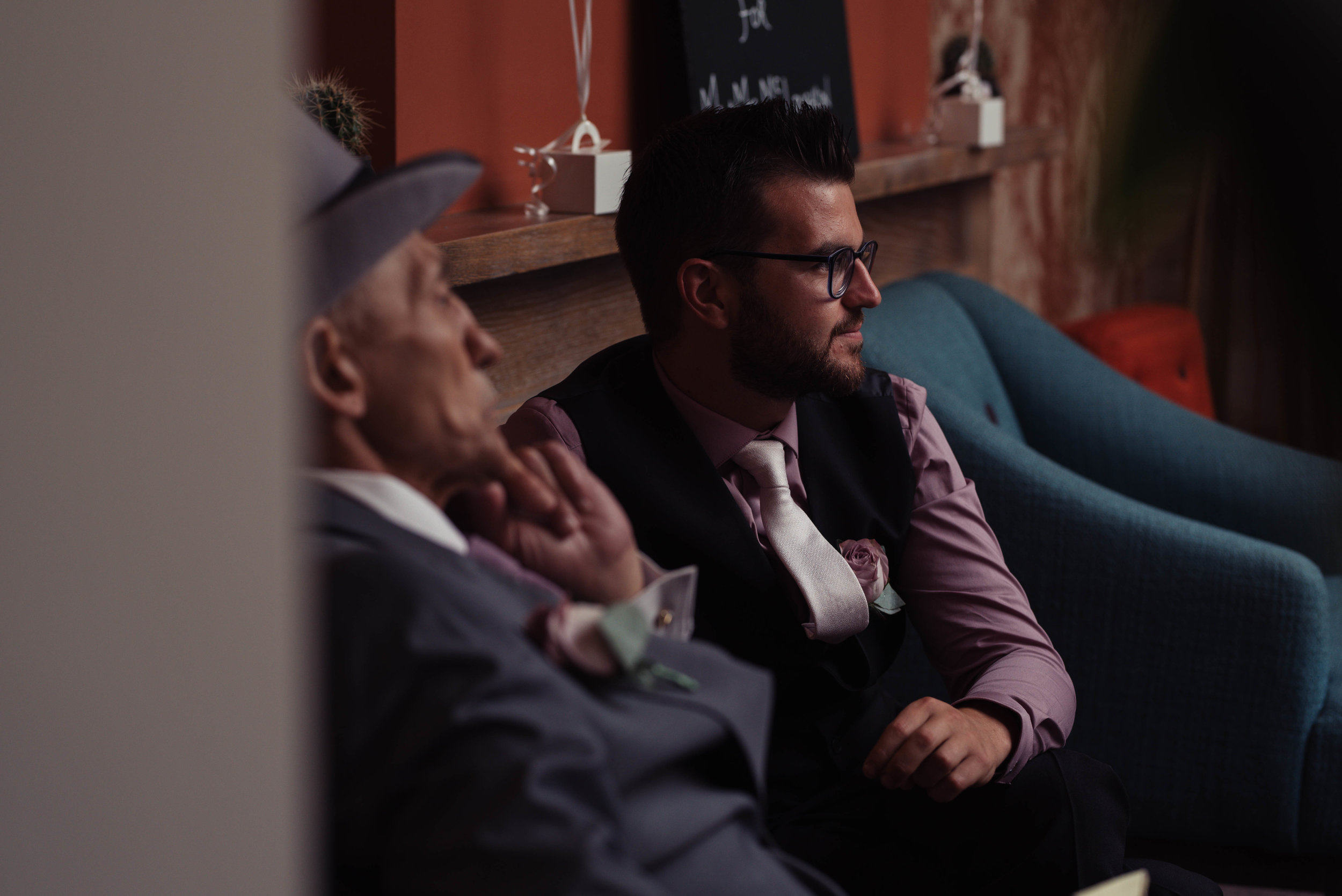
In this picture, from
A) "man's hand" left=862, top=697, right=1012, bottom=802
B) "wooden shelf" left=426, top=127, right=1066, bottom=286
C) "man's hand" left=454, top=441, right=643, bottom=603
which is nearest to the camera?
"man's hand" left=454, top=441, right=643, bottom=603

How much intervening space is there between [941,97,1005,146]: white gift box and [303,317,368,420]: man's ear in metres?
2.13

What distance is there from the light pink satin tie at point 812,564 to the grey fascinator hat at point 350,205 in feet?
1.81

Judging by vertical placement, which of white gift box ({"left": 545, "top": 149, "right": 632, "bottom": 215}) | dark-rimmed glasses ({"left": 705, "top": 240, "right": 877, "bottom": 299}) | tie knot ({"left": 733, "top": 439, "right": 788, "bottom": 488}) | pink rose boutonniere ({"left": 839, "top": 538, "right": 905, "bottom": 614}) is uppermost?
white gift box ({"left": 545, "top": 149, "right": 632, "bottom": 215})

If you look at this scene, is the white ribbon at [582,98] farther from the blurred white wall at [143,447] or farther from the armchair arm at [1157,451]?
the blurred white wall at [143,447]

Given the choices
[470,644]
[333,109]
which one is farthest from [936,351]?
[470,644]

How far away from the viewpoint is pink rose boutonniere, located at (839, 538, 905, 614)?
123 centimetres

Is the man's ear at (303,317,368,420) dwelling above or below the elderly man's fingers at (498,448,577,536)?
above

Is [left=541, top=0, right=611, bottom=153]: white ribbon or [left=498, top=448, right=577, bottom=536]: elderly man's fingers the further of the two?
[left=541, top=0, right=611, bottom=153]: white ribbon

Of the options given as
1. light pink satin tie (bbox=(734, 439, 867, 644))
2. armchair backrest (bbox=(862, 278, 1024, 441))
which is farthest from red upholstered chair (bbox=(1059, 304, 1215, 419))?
light pink satin tie (bbox=(734, 439, 867, 644))

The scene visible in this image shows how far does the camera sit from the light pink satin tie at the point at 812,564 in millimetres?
1181

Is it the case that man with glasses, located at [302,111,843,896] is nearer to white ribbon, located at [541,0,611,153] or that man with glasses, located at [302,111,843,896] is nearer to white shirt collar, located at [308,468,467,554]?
white shirt collar, located at [308,468,467,554]

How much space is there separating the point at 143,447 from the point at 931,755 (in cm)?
83

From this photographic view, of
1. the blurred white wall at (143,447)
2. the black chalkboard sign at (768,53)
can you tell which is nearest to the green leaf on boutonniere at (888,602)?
the blurred white wall at (143,447)

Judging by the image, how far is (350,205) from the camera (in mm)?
717
